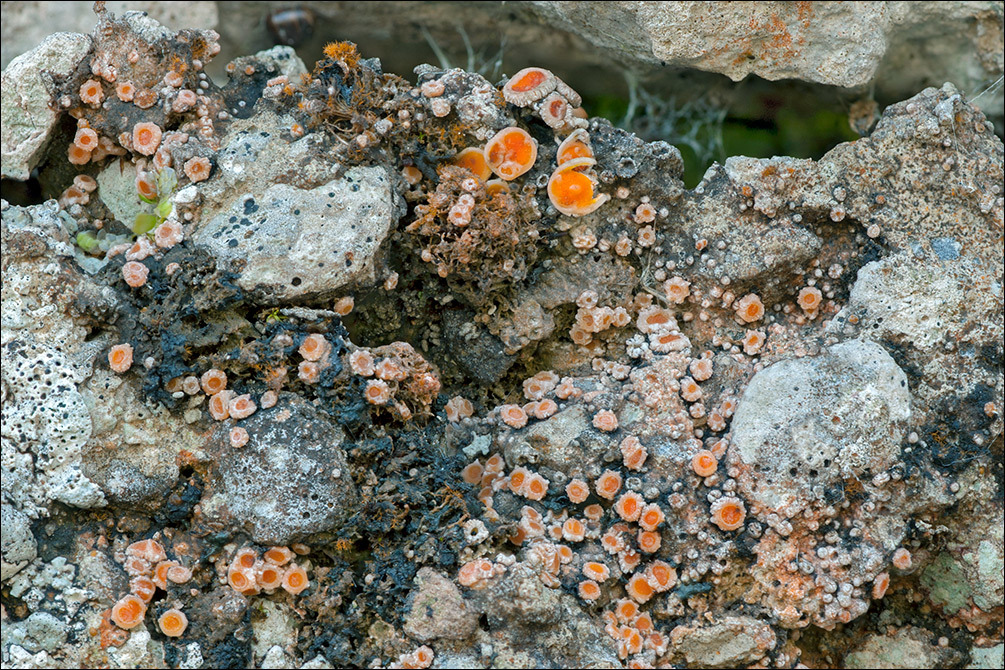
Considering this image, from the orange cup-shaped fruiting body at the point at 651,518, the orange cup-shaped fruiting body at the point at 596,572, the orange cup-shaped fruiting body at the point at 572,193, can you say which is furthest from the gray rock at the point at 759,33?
the orange cup-shaped fruiting body at the point at 596,572

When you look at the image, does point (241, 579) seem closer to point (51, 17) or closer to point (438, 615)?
point (438, 615)

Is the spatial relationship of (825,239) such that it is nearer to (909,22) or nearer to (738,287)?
(738,287)

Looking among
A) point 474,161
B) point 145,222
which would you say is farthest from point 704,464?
point 145,222

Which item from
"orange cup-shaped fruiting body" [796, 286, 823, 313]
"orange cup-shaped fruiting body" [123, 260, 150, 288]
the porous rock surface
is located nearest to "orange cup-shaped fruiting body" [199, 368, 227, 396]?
the porous rock surface

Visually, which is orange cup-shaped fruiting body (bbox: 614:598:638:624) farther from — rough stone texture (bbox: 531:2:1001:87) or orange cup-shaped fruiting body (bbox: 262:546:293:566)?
rough stone texture (bbox: 531:2:1001:87)

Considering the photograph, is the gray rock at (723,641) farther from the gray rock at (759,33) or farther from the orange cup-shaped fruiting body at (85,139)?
the orange cup-shaped fruiting body at (85,139)

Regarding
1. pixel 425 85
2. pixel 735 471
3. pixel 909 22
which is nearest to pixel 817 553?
pixel 735 471
